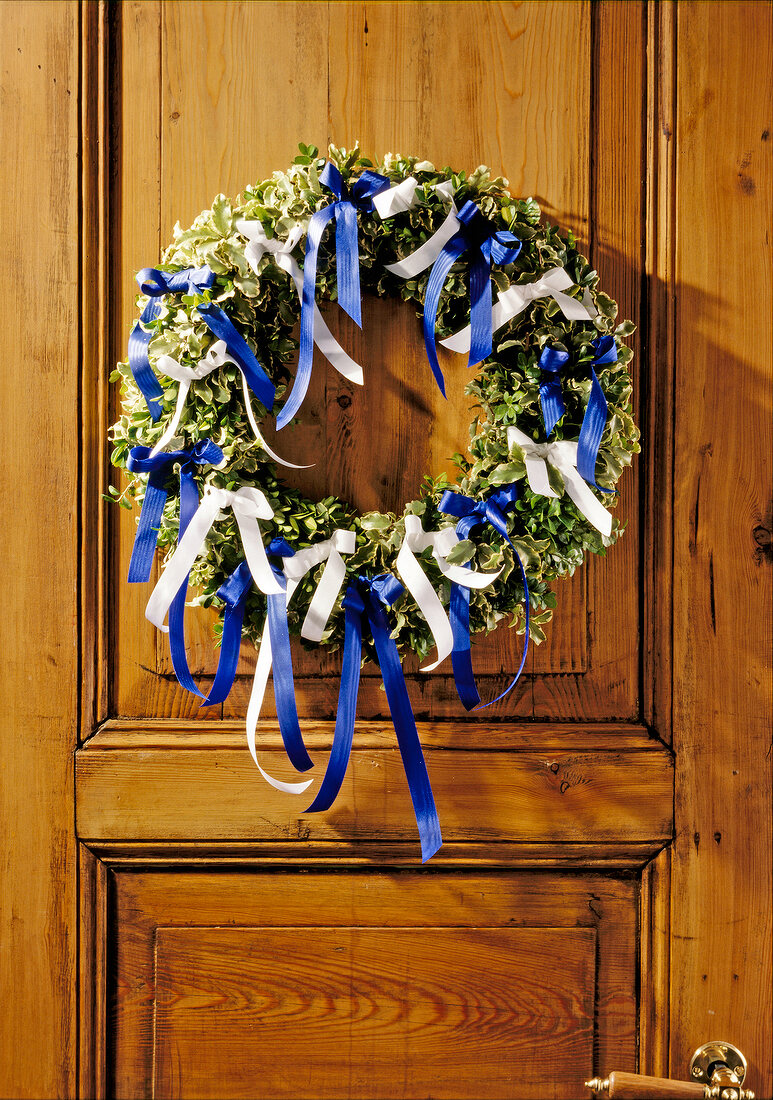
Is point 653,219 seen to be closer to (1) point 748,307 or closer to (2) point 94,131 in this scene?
(1) point 748,307

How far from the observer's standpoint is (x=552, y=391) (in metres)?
0.81

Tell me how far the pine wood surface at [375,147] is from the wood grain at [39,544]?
0.08 metres

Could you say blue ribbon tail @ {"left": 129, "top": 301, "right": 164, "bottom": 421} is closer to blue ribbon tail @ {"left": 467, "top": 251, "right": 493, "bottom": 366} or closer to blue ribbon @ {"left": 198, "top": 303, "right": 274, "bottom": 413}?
blue ribbon @ {"left": 198, "top": 303, "right": 274, "bottom": 413}

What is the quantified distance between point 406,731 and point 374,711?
12 centimetres

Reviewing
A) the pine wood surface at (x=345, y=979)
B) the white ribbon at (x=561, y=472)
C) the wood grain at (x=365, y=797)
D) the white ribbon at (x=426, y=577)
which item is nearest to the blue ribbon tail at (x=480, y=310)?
the white ribbon at (x=561, y=472)

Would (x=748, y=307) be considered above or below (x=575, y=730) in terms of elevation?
above

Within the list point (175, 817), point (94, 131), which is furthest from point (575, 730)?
point (94, 131)

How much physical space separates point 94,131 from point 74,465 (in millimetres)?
463

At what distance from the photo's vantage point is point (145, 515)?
2.67ft

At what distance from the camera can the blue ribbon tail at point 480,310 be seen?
800 millimetres

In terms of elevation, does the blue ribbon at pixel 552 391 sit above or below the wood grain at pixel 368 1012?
above

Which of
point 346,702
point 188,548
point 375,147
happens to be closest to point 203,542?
point 188,548

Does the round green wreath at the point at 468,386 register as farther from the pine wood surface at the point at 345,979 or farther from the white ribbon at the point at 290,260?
the pine wood surface at the point at 345,979

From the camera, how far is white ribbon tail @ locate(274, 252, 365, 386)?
0.81 m
